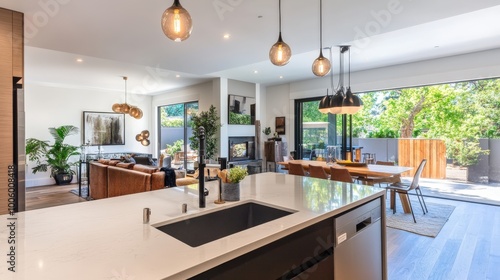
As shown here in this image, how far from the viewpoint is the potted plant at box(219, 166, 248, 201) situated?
1.63 metres

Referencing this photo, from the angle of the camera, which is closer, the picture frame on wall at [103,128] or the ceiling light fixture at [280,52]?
the ceiling light fixture at [280,52]

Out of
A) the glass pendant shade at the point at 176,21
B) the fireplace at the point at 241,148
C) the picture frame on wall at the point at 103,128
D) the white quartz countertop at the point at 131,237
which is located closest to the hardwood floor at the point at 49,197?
the picture frame on wall at the point at 103,128

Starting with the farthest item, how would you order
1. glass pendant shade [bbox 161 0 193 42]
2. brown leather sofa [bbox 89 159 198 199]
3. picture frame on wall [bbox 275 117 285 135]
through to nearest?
picture frame on wall [bbox 275 117 285 135]
brown leather sofa [bbox 89 159 198 199]
glass pendant shade [bbox 161 0 193 42]

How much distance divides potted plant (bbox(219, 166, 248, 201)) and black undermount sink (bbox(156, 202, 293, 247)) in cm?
8

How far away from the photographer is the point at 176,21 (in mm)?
1771

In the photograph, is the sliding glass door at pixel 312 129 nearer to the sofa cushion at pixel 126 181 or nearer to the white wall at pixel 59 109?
the sofa cushion at pixel 126 181

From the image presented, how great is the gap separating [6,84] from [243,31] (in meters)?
2.70

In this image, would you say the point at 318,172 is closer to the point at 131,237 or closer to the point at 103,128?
the point at 131,237

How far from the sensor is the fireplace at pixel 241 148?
7511 mm

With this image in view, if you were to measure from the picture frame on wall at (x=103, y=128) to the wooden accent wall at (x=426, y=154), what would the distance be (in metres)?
8.77

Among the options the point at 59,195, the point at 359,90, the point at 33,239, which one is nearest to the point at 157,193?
the point at 33,239

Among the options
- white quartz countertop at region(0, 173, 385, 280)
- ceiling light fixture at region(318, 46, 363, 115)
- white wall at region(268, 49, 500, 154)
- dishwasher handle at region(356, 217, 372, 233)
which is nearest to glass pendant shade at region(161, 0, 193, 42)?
white quartz countertop at region(0, 173, 385, 280)

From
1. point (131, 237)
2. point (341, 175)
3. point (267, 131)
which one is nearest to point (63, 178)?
point (267, 131)

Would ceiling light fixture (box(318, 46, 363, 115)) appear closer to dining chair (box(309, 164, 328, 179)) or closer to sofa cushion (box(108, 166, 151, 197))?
dining chair (box(309, 164, 328, 179))
